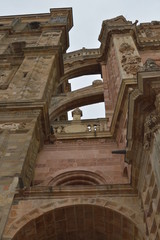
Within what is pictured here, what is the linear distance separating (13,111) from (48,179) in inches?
100

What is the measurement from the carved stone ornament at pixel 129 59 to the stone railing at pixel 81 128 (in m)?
2.17

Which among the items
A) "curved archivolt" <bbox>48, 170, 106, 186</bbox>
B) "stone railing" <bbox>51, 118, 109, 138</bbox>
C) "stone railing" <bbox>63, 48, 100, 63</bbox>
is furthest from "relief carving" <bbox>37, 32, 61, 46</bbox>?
"curved archivolt" <bbox>48, 170, 106, 186</bbox>

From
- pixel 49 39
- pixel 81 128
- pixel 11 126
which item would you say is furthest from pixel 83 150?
pixel 49 39

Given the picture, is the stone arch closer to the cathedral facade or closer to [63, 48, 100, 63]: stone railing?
the cathedral facade

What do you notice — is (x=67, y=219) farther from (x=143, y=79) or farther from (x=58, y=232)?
(x=143, y=79)

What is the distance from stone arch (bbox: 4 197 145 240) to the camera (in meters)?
6.73

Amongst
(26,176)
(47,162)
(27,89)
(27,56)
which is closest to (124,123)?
(47,162)

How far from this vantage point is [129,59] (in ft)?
38.3

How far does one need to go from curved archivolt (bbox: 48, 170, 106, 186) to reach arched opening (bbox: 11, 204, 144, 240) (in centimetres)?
211

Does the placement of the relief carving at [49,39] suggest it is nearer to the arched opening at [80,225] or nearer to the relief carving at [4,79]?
the relief carving at [4,79]

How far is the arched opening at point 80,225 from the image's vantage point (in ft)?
22.4

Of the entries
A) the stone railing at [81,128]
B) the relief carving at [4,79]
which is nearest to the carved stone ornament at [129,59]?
the stone railing at [81,128]

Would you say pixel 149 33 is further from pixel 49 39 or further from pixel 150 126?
pixel 150 126

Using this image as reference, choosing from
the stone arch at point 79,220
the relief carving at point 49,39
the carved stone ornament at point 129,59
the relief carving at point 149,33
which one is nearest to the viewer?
the stone arch at point 79,220
